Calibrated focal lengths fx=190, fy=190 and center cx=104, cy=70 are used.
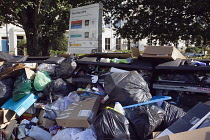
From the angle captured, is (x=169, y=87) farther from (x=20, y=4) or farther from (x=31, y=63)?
(x=20, y=4)

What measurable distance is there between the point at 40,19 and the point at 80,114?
5.10m

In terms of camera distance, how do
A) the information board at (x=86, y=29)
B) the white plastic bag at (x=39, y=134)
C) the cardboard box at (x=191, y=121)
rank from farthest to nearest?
the information board at (x=86, y=29) < the white plastic bag at (x=39, y=134) < the cardboard box at (x=191, y=121)

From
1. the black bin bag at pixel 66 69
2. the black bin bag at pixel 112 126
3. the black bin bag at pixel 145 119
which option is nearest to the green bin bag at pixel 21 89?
the black bin bag at pixel 66 69

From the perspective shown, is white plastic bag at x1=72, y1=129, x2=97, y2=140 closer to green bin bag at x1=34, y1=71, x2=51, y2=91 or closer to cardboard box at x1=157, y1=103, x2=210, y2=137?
cardboard box at x1=157, y1=103, x2=210, y2=137

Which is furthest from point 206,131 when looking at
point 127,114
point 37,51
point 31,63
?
point 37,51

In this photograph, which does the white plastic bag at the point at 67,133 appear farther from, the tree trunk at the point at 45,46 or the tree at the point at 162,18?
the tree trunk at the point at 45,46

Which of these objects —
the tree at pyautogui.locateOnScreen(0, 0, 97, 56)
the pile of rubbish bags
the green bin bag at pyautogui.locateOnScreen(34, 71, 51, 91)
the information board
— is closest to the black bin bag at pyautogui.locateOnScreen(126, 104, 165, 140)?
the pile of rubbish bags

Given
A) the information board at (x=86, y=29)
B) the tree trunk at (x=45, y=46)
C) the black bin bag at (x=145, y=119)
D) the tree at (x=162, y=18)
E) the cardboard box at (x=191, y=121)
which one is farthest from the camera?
the tree trunk at (x=45, y=46)

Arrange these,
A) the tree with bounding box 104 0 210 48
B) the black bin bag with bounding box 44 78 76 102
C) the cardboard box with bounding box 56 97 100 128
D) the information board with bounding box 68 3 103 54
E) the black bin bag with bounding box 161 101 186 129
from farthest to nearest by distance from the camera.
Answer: the tree with bounding box 104 0 210 48 → the information board with bounding box 68 3 103 54 → the black bin bag with bounding box 44 78 76 102 → the cardboard box with bounding box 56 97 100 128 → the black bin bag with bounding box 161 101 186 129

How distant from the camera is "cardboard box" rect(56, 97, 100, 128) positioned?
231 centimetres

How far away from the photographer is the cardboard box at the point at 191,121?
6.22ft

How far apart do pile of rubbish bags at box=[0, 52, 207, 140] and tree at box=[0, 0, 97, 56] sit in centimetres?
332

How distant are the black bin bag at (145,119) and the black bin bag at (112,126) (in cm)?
12

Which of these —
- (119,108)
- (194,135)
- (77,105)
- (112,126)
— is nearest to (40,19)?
(77,105)
